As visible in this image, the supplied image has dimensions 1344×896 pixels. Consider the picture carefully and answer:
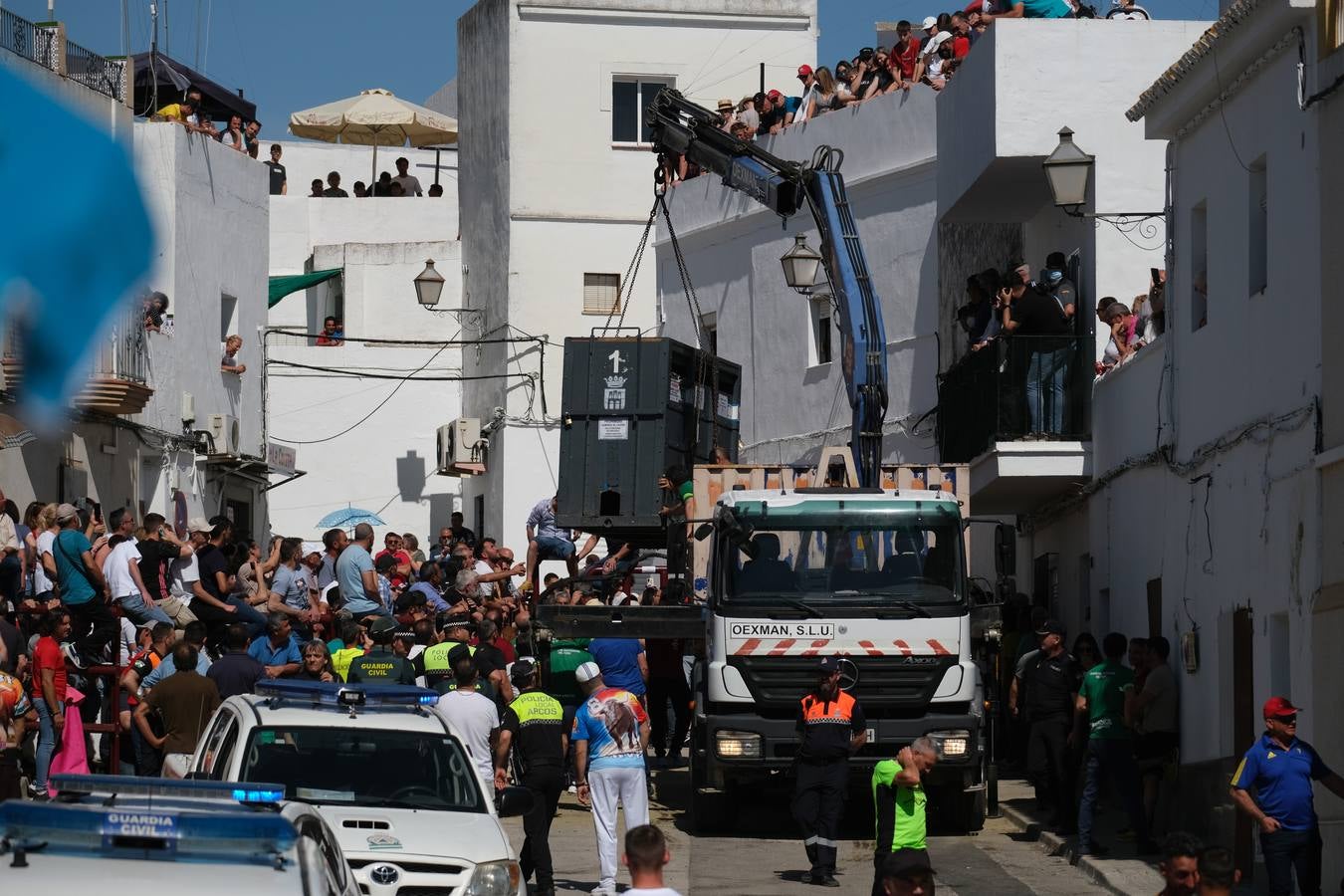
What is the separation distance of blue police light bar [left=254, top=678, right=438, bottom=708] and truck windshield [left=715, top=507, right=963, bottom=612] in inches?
226

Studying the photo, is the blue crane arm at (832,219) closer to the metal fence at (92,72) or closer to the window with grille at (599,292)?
the metal fence at (92,72)

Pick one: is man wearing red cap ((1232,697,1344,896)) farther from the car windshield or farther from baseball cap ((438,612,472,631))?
baseball cap ((438,612,472,631))

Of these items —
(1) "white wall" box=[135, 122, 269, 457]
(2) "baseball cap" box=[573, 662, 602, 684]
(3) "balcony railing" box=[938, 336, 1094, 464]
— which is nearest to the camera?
(2) "baseball cap" box=[573, 662, 602, 684]

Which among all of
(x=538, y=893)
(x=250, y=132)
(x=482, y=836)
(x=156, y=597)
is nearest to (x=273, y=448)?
(x=250, y=132)

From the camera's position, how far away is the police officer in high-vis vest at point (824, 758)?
57.7 feet

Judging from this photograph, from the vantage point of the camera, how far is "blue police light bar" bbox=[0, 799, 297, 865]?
8.48 meters

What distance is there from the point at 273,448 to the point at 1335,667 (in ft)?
82.3

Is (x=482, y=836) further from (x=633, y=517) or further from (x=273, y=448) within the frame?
(x=273, y=448)

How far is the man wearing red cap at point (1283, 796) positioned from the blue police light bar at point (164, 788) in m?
7.14

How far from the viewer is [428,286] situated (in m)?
39.9

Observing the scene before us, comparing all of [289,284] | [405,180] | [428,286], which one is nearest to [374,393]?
[289,284]

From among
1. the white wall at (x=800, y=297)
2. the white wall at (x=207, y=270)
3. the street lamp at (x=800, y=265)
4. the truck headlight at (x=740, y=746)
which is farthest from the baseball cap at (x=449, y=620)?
the white wall at (x=800, y=297)

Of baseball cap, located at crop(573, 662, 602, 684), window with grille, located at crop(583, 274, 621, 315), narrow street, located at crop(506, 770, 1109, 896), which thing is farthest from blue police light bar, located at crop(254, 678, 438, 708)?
window with grille, located at crop(583, 274, 621, 315)

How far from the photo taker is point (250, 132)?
37.8 metres
